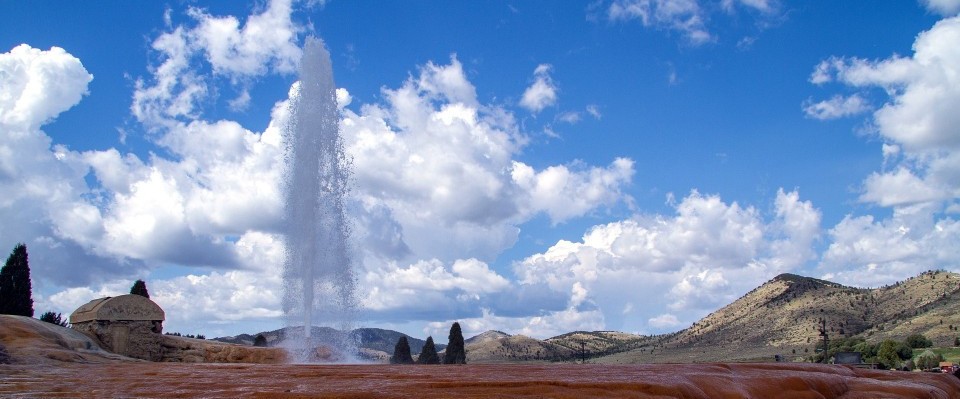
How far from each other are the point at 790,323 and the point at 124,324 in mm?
92882

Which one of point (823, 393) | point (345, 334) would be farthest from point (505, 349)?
point (823, 393)

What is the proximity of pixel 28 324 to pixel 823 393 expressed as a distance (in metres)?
21.9

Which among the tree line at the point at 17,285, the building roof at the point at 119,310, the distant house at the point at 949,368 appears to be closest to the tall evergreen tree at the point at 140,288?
the tree line at the point at 17,285

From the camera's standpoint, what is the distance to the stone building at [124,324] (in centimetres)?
2720

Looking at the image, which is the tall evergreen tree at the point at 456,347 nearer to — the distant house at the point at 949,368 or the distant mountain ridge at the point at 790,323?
the distant mountain ridge at the point at 790,323

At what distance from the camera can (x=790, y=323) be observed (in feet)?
327

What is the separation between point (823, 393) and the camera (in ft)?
20.5

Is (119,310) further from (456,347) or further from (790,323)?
(790,323)

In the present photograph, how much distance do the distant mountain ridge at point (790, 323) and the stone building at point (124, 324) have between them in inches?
1632

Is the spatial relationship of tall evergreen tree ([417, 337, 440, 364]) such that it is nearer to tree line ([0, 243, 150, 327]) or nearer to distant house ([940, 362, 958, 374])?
tree line ([0, 243, 150, 327])

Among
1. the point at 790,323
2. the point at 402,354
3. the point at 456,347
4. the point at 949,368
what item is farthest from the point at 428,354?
the point at 790,323

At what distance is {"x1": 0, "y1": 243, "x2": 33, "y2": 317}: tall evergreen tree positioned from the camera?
35.6 metres

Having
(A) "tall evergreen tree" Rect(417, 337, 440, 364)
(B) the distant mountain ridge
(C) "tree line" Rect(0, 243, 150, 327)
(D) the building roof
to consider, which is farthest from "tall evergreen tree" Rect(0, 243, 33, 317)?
(B) the distant mountain ridge

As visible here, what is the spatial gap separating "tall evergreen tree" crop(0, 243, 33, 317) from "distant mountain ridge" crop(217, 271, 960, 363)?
3207cm
